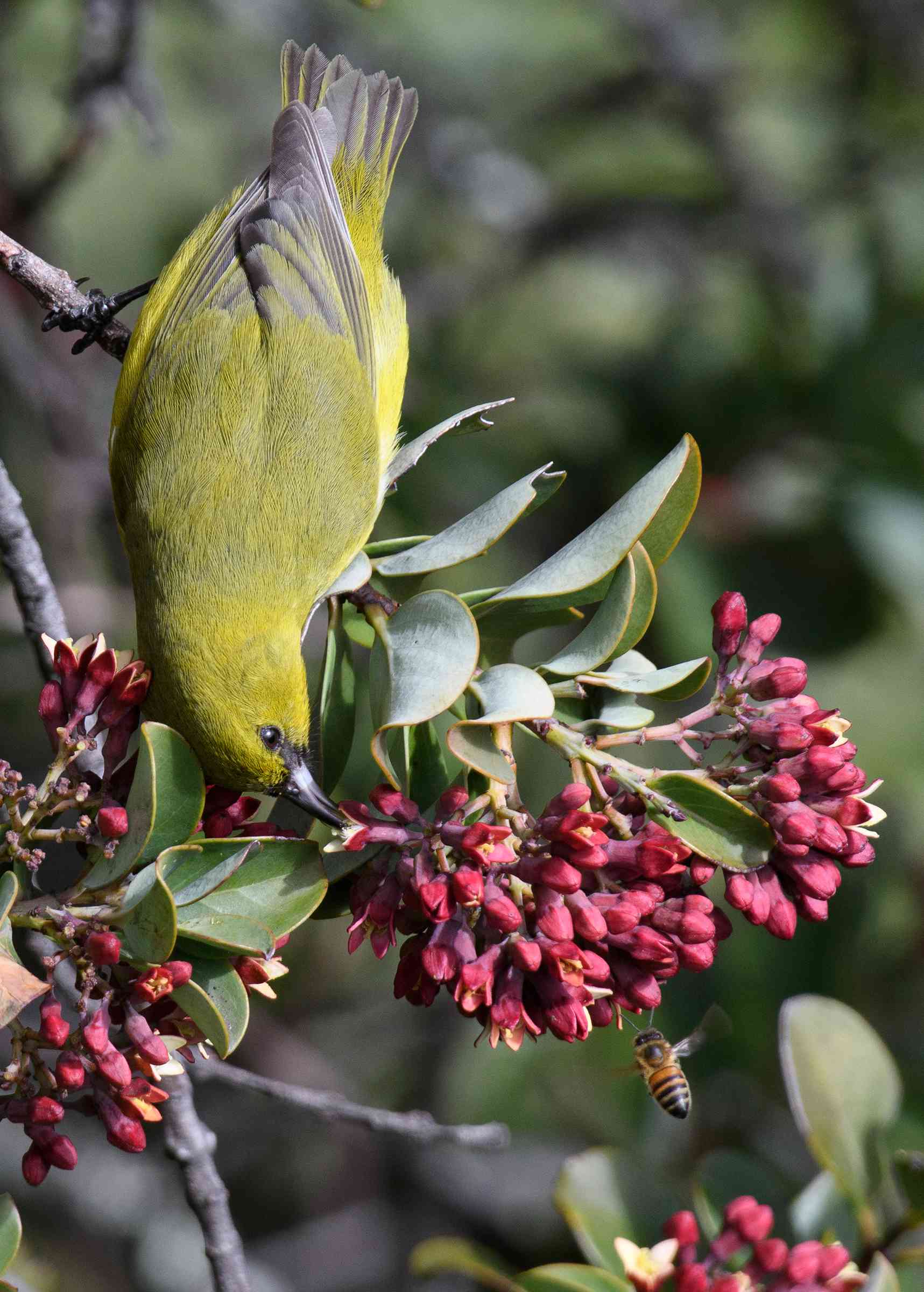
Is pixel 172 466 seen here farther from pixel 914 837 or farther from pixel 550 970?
pixel 914 837

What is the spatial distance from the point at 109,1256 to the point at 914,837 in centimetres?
338

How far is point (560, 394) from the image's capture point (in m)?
5.71

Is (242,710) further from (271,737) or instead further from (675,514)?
(675,514)

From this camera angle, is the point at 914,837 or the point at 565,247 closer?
the point at 914,837

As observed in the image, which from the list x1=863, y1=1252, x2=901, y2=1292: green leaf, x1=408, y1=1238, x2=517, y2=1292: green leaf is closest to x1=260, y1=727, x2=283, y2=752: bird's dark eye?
x1=408, y1=1238, x2=517, y2=1292: green leaf

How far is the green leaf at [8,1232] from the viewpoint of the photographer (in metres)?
2.01

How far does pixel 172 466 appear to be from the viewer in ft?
11.0

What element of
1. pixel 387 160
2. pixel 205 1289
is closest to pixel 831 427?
pixel 387 160

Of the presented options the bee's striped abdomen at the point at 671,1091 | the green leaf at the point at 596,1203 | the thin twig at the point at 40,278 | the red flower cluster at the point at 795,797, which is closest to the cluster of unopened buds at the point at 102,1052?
the red flower cluster at the point at 795,797

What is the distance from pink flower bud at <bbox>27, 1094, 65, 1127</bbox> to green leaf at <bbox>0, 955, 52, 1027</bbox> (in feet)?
0.62

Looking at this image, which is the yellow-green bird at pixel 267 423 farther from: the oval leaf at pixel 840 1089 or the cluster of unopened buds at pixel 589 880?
the oval leaf at pixel 840 1089

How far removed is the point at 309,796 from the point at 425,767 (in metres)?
0.23

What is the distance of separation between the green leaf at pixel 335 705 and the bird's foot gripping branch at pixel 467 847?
0.15 metres

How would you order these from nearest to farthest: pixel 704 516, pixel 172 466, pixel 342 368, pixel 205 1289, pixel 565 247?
pixel 172 466, pixel 342 368, pixel 205 1289, pixel 704 516, pixel 565 247
